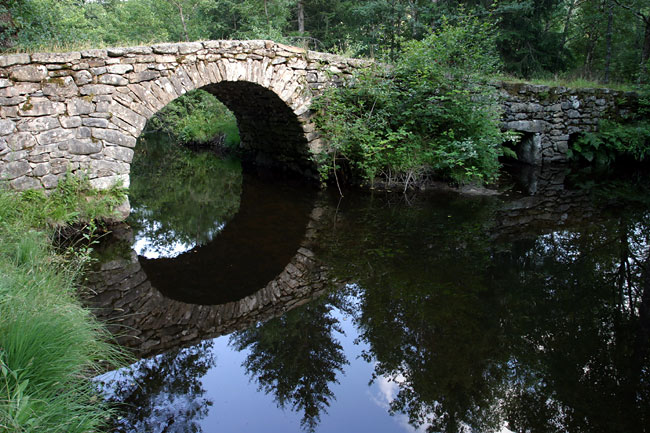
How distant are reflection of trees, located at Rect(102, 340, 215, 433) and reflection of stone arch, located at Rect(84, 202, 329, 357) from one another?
18 cm

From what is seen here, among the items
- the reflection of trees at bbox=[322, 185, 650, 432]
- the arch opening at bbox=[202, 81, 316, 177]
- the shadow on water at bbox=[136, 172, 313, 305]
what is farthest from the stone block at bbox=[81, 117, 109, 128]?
the reflection of trees at bbox=[322, 185, 650, 432]

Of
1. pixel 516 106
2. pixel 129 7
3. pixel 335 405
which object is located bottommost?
pixel 335 405

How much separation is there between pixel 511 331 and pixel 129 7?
84.8 feet

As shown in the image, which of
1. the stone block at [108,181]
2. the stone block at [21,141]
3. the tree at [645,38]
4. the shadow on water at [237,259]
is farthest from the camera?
the tree at [645,38]

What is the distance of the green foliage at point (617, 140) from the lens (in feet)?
31.8

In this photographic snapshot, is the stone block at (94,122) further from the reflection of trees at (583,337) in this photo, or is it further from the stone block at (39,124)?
the reflection of trees at (583,337)

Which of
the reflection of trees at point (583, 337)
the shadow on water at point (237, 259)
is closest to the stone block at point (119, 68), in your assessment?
the shadow on water at point (237, 259)

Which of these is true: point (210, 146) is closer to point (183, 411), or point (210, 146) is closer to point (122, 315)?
point (122, 315)

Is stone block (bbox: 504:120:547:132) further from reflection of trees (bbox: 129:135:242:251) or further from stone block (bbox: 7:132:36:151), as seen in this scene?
stone block (bbox: 7:132:36:151)

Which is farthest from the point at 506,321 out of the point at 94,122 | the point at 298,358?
the point at 94,122

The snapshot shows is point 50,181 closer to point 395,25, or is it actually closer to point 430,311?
point 430,311

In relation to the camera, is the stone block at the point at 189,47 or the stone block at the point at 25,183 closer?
the stone block at the point at 25,183

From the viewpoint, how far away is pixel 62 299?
275 cm

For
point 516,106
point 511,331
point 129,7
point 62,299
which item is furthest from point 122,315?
point 129,7
